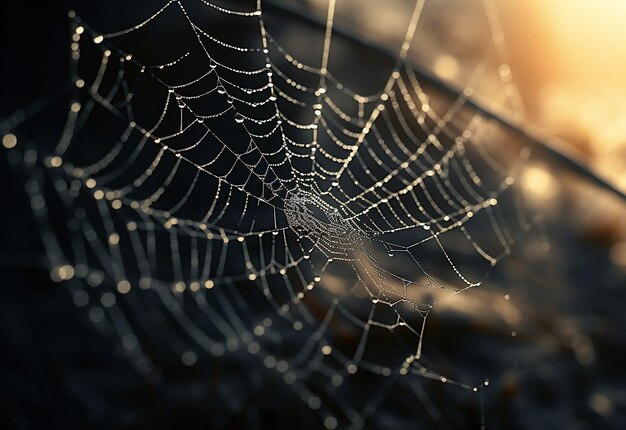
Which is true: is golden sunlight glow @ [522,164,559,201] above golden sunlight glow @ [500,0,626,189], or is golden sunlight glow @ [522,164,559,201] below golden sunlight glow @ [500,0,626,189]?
below

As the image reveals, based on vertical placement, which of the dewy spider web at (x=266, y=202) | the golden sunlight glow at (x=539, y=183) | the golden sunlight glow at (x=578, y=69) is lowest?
the dewy spider web at (x=266, y=202)

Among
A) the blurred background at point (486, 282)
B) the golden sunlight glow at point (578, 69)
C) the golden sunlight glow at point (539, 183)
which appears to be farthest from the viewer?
the golden sunlight glow at point (539, 183)

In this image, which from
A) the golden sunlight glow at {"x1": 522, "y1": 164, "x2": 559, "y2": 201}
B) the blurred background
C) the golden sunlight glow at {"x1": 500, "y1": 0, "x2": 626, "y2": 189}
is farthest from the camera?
the golden sunlight glow at {"x1": 522, "y1": 164, "x2": 559, "y2": 201}

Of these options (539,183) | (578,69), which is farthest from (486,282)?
(578,69)

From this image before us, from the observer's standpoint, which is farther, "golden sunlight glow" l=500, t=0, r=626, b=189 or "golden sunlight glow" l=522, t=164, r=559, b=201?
"golden sunlight glow" l=522, t=164, r=559, b=201

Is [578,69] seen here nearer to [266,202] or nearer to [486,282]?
[486,282]

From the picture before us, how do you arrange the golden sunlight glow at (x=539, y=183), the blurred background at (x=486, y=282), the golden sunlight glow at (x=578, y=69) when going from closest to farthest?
the blurred background at (x=486, y=282) < the golden sunlight glow at (x=578, y=69) < the golden sunlight glow at (x=539, y=183)

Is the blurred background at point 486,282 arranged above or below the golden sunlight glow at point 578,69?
below
